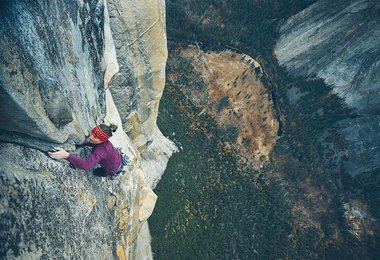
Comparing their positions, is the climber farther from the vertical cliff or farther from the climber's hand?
the vertical cliff

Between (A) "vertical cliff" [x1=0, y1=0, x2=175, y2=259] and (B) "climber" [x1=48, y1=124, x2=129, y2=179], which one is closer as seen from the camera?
(A) "vertical cliff" [x1=0, y1=0, x2=175, y2=259]

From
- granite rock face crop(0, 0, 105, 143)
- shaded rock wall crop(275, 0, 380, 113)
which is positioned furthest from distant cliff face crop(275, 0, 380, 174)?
granite rock face crop(0, 0, 105, 143)

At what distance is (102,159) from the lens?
33.7 feet

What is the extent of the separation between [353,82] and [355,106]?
2.33 metres

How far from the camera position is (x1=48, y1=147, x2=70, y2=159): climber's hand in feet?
26.6

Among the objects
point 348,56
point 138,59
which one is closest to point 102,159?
point 138,59

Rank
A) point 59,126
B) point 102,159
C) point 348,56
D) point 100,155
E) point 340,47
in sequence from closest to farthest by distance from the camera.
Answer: point 59,126, point 100,155, point 102,159, point 340,47, point 348,56

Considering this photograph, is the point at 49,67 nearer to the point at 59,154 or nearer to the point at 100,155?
the point at 59,154

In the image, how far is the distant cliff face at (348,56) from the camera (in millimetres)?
25828

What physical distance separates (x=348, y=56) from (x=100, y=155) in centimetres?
2566

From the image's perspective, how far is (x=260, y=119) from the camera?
30.2 meters

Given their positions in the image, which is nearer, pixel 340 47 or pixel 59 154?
pixel 59 154

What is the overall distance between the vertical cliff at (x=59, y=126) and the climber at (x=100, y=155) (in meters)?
0.30

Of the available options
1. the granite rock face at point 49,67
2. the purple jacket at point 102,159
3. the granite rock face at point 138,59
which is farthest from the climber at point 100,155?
the granite rock face at point 138,59
